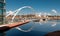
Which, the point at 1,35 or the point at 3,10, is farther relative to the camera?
the point at 3,10

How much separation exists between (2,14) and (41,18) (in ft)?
113

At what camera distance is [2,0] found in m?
23.1

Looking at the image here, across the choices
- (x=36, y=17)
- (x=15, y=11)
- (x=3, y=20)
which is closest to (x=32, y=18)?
(x=36, y=17)

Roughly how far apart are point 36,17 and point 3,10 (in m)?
34.5

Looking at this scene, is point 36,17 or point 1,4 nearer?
point 1,4

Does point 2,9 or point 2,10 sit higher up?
point 2,9

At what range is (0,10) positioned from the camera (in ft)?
76.6

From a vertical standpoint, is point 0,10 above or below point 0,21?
above

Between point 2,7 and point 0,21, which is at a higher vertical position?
point 2,7

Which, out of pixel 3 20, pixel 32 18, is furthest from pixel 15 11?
pixel 32 18

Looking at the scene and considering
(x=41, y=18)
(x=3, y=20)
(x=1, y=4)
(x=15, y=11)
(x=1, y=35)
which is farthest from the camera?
(x=41, y=18)

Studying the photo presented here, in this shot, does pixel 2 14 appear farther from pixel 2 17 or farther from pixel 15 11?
pixel 15 11

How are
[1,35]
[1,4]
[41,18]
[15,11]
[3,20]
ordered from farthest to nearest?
[41,18] → [15,11] → [3,20] → [1,4] → [1,35]

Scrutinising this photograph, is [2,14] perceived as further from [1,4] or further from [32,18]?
[32,18]
